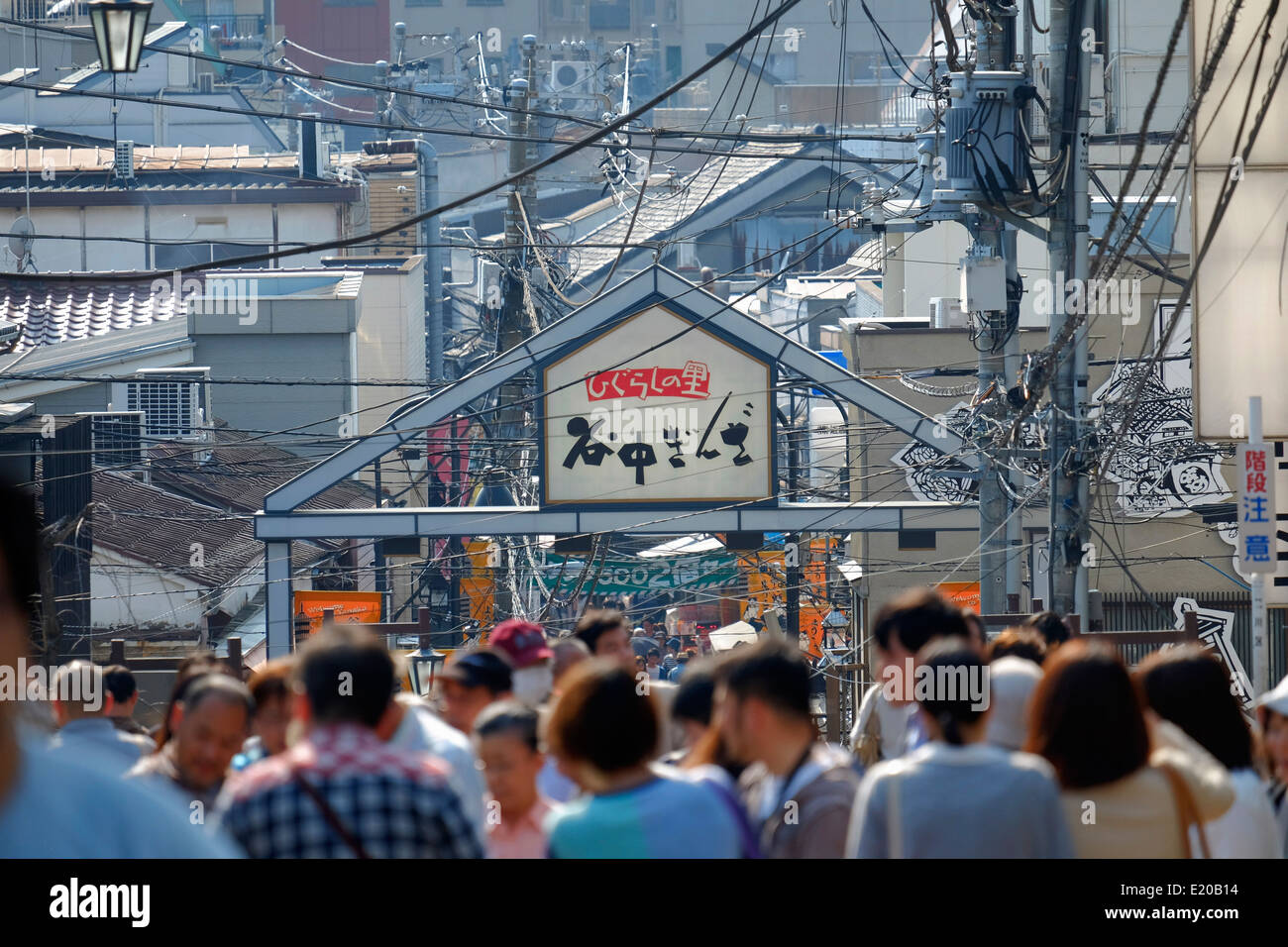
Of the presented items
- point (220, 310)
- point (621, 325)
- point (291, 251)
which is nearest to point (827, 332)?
point (220, 310)

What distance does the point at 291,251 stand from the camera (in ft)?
26.2

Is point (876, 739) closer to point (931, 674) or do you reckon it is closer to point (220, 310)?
point (931, 674)

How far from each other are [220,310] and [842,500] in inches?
557

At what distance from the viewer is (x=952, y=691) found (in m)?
4.45

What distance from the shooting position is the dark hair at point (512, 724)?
4.84m

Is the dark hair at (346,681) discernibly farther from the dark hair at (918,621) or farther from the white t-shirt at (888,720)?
the white t-shirt at (888,720)

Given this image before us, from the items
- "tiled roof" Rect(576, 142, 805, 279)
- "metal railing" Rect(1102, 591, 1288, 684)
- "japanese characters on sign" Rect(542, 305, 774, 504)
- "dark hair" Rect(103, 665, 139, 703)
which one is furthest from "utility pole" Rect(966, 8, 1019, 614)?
"tiled roof" Rect(576, 142, 805, 279)

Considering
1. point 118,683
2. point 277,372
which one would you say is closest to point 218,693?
point 118,683

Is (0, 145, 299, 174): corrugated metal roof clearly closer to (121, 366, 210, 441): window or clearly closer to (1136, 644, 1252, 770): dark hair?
(121, 366, 210, 441): window

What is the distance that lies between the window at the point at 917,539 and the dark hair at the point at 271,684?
599 inches

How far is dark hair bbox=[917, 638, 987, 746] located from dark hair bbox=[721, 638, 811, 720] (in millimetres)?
359

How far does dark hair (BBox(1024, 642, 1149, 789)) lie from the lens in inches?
180

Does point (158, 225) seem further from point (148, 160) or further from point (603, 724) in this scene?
point (603, 724)

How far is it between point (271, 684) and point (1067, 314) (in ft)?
26.7
